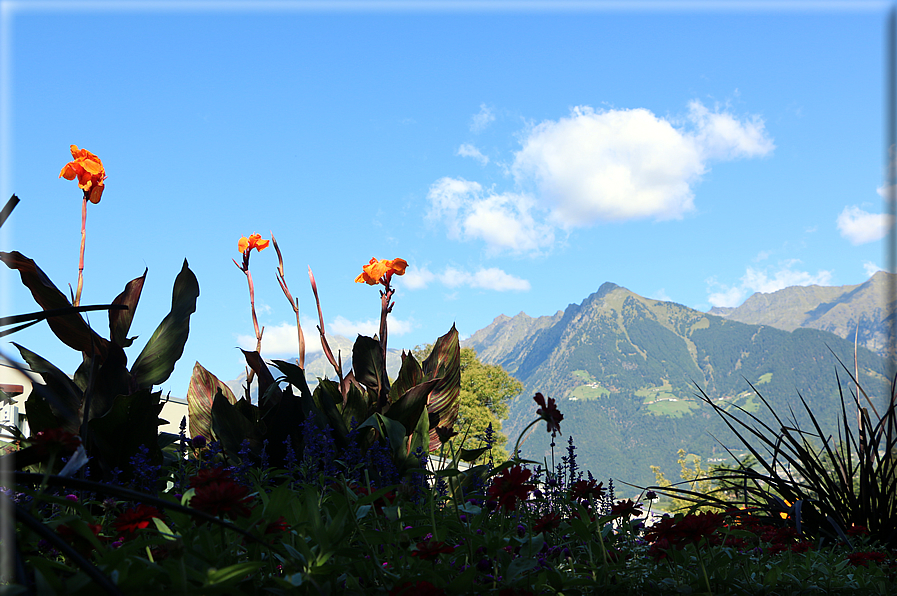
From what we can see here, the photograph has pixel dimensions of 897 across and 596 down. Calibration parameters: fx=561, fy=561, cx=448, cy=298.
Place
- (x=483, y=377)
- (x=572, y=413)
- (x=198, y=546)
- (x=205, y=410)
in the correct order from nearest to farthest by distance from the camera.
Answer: (x=198, y=546) < (x=205, y=410) < (x=483, y=377) < (x=572, y=413)

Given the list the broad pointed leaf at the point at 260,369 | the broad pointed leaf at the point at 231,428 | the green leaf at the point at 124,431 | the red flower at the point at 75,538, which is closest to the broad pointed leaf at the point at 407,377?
the broad pointed leaf at the point at 260,369

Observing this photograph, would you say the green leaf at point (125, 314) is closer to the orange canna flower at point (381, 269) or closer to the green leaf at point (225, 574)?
the orange canna flower at point (381, 269)

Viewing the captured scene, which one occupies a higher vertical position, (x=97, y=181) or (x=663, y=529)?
(x=97, y=181)

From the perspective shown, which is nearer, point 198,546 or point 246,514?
point 246,514

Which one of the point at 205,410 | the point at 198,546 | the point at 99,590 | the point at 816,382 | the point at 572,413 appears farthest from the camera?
the point at 572,413

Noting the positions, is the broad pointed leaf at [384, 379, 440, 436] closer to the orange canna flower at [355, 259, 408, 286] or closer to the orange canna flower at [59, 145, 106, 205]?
the orange canna flower at [355, 259, 408, 286]

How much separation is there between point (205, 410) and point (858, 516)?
3.19 metres

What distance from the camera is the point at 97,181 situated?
2438 millimetres

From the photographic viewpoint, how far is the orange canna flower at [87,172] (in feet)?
7.86

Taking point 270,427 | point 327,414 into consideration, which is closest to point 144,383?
point 270,427

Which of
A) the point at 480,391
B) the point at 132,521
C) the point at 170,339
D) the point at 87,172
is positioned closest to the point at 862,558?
the point at 132,521

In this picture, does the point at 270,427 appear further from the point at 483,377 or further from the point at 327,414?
the point at 483,377

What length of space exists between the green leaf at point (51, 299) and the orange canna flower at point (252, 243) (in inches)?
40.7

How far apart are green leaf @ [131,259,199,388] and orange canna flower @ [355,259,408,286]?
96cm
